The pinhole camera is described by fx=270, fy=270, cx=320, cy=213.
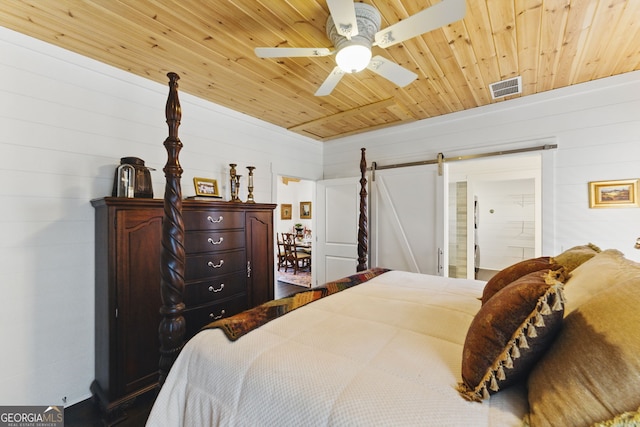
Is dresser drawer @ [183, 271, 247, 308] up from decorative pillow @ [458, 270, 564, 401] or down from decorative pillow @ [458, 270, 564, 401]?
down

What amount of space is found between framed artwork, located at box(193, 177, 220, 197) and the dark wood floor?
1.85 metres

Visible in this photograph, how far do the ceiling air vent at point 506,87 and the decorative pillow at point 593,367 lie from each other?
8.11 feet

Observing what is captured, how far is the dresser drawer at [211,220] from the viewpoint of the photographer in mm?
2338

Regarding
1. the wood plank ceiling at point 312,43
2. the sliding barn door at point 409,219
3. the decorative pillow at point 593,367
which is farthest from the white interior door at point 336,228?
the decorative pillow at point 593,367

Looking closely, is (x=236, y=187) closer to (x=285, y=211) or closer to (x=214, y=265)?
(x=214, y=265)

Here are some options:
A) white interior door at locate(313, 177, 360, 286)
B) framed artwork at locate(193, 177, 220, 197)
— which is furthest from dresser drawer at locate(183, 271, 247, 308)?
white interior door at locate(313, 177, 360, 286)

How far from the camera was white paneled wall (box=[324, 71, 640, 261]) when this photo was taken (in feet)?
8.16

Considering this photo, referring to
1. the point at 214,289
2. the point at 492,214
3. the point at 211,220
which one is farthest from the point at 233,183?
the point at 492,214

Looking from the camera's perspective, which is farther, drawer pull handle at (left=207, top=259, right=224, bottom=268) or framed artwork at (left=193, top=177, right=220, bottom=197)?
framed artwork at (left=193, top=177, right=220, bottom=197)

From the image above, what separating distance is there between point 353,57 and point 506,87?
203 cm

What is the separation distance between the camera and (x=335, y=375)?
3.17 ft

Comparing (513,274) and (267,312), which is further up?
(513,274)

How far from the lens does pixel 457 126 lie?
3.43 m

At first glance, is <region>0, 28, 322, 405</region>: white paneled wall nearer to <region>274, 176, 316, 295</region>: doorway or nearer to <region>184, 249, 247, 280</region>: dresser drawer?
<region>184, 249, 247, 280</region>: dresser drawer
